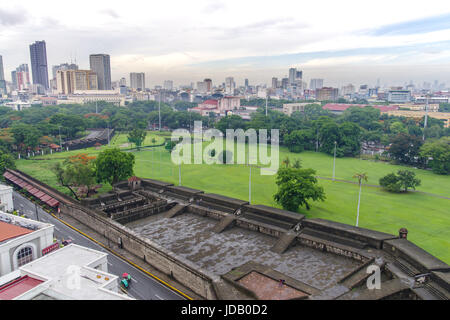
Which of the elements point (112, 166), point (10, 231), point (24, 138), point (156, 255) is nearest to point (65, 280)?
point (156, 255)

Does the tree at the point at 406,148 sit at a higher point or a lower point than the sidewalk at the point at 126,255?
higher

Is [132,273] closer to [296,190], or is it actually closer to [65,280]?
[65,280]

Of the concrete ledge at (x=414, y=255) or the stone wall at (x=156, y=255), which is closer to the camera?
the concrete ledge at (x=414, y=255)

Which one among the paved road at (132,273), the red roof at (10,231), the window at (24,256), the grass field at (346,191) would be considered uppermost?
the red roof at (10,231)

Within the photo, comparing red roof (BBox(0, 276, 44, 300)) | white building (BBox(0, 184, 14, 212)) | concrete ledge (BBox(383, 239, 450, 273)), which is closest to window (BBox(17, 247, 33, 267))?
red roof (BBox(0, 276, 44, 300))

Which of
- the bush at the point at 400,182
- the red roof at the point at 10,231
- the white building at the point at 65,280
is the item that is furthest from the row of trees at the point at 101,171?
the bush at the point at 400,182

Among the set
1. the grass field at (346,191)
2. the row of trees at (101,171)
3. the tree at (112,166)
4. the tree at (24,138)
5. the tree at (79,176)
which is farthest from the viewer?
the tree at (24,138)

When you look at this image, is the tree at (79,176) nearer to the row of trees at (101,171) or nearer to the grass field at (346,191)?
the row of trees at (101,171)
